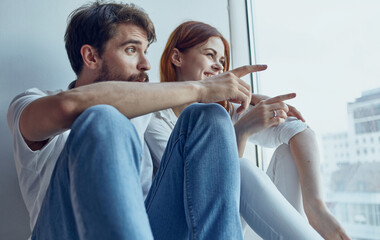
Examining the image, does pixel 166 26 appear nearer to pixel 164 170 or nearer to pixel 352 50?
pixel 352 50

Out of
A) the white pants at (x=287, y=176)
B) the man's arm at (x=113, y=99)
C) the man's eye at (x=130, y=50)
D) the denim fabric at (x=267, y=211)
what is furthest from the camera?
the man's eye at (x=130, y=50)

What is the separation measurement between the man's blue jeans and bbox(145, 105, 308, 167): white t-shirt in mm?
359

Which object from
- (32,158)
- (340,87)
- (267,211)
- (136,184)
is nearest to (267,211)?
(267,211)

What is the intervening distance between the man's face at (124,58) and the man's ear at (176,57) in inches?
9.1

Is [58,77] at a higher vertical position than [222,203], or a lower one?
higher

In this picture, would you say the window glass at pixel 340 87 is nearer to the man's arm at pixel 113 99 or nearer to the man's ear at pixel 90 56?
the man's arm at pixel 113 99

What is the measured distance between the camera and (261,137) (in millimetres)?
1271

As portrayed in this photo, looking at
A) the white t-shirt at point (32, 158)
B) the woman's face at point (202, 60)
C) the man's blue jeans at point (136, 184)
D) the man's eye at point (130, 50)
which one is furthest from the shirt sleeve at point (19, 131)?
the woman's face at point (202, 60)

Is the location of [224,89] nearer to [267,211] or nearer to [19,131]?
[267,211]

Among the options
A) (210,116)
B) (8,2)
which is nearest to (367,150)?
(210,116)

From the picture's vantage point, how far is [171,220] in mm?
759

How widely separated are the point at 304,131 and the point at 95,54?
27.2 inches

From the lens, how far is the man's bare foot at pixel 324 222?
962 mm

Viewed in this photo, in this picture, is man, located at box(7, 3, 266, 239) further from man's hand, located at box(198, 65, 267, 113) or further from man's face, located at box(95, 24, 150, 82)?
man's face, located at box(95, 24, 150, 82)
